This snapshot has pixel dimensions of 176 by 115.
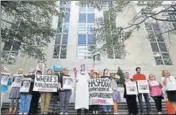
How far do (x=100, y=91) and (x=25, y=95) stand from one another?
8.38 feet

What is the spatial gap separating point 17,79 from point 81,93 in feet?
7.74

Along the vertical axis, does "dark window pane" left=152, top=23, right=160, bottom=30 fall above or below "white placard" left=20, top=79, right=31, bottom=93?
above

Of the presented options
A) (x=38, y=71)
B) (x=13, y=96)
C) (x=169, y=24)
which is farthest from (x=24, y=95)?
(x=169, y=24)

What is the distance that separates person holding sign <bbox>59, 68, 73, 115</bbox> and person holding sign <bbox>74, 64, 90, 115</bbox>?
0.93 feet

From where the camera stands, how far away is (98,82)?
977cm

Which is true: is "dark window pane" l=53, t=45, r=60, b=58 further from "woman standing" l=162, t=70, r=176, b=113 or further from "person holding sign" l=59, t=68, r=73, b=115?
"woman standing" l=162, t=70, r=176, b=113

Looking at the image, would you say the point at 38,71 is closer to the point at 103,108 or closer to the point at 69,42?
the point at 103,108

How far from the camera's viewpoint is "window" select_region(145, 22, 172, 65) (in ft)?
72.7

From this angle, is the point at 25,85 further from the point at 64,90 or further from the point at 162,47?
the point at 162,47

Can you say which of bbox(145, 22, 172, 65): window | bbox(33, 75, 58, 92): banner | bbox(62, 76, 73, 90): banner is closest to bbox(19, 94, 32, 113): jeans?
A: bbox(33, 75, 58, 92): banner

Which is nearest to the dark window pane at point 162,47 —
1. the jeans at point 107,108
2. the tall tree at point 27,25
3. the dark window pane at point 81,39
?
the dark window pane at point 81,39

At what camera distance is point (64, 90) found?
369 inches

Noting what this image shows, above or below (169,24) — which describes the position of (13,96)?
below

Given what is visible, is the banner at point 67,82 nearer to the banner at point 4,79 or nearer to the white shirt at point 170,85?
the banner at point 4,79
